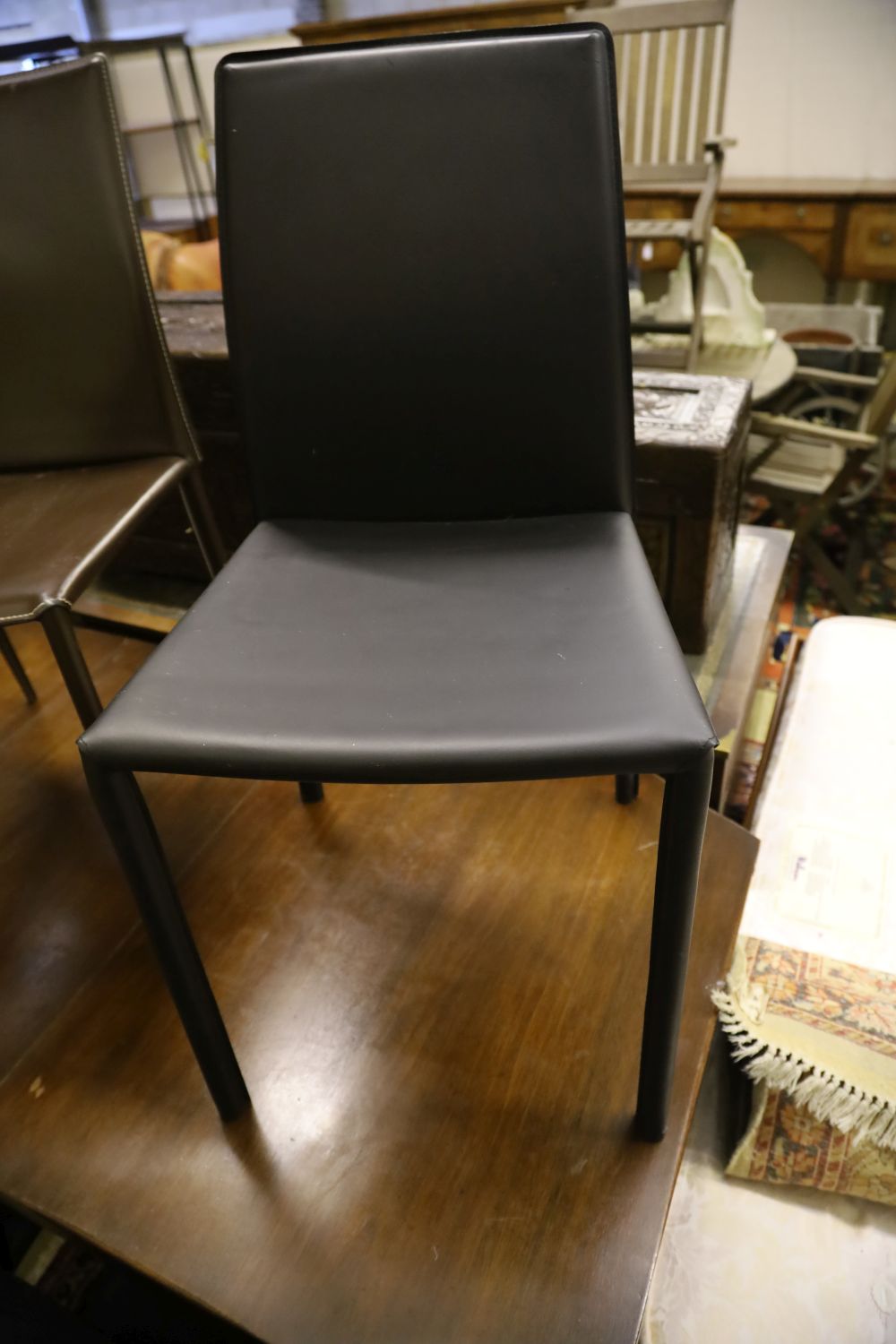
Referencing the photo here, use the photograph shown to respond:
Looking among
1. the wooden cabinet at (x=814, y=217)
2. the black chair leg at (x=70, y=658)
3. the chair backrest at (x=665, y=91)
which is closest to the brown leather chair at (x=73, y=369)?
the black chair leg at (x=70, y=658)

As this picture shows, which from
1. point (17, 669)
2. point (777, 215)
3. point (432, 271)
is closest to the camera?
point (432, 271)

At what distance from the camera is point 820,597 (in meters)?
2.29

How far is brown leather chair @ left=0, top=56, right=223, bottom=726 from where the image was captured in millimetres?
920

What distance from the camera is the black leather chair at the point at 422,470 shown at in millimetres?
597

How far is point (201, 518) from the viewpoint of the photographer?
1154 mm

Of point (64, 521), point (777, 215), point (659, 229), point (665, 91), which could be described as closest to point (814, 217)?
point (777, 215)

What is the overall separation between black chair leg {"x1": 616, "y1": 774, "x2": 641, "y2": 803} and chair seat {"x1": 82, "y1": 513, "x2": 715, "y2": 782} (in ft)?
1.21

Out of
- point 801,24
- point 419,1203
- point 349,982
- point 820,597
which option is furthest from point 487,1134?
point 801,24

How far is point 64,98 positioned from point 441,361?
1.76 feet

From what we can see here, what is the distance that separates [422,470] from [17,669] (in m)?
0.83

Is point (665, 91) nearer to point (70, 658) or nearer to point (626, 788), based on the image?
point (626, 788)

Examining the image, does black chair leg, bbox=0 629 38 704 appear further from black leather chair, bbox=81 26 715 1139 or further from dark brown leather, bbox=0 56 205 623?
black leather chair, bbox=81 26 715 1139

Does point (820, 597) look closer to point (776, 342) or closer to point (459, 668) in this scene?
point (776, 342)

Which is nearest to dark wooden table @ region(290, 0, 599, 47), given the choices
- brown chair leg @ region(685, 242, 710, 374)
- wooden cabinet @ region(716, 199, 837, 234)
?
wooden cabinet @ region(716, 199, 837, 234)
